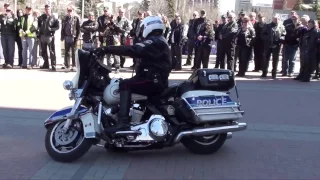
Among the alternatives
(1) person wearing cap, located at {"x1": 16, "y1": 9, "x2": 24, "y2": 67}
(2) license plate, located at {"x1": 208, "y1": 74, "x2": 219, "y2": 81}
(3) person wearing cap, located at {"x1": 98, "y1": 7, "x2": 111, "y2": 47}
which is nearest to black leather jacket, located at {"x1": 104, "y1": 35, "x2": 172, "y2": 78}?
(2) license plate, located at {"x1": 208, "y1": 74, "x2": 219, "y2": 81}

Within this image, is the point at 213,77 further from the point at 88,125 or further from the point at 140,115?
the point at 88,125

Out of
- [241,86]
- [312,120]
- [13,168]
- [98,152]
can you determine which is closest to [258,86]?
[241,86]

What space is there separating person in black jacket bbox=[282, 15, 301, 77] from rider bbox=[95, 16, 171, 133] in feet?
33.5

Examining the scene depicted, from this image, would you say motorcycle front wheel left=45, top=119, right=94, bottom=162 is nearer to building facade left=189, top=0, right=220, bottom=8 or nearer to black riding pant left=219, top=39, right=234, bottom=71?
black riding pant left=219, top=39, right=234, bottom=71

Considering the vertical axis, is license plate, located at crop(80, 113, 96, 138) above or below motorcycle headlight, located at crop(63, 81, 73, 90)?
below

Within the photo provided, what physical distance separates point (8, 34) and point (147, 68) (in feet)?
35.2

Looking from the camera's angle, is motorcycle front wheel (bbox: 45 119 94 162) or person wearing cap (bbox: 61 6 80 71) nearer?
motorcycle front wheel (bbox: 45 119 94 162)

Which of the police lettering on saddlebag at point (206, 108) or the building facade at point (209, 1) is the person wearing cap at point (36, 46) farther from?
the building facade at point (209, 1)

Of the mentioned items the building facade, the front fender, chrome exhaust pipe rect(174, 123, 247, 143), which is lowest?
chrome exhaust pipe rect(174, 123, 247, 143)

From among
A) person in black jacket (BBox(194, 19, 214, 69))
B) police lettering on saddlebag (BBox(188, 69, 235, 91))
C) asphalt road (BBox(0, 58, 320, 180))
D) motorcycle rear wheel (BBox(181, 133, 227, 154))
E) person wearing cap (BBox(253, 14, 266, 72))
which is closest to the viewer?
asphalt road (BBox(0, 58, 320, 180))

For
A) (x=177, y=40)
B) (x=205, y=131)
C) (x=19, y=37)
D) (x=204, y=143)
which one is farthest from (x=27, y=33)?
(x=205, y=131)

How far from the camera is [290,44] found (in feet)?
53.4

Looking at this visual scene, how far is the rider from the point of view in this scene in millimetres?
6504

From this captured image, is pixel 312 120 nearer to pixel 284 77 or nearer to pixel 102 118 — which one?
pixel 102 118
